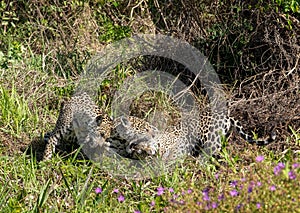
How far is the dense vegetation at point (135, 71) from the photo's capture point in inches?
200

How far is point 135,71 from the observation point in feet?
26.3

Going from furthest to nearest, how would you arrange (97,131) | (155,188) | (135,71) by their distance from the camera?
(135,71) → (97,131) → (155,188)

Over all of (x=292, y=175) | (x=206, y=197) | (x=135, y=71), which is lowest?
(x=135, y=71)

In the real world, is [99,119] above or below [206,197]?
below

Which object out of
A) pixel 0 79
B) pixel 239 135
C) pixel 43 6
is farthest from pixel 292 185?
pixel 43 6

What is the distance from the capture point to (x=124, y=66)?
Result: 805cm

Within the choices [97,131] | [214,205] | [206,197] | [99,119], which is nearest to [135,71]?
[99,119]

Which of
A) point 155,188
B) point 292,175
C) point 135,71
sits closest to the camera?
point 292,175

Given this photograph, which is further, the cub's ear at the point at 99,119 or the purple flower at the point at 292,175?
the cub's ear at the point at 99,119

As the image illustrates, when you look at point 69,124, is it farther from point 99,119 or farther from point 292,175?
point 292,175

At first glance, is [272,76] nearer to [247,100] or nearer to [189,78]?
[247,100]

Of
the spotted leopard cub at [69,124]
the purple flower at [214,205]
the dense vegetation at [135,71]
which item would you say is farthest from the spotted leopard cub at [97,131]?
the purple flower at [214,205]

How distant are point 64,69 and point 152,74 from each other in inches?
44.9

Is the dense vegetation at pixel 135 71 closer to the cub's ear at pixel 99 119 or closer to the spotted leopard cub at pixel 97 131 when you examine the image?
the spotted leopard cub at pixel 97 131
